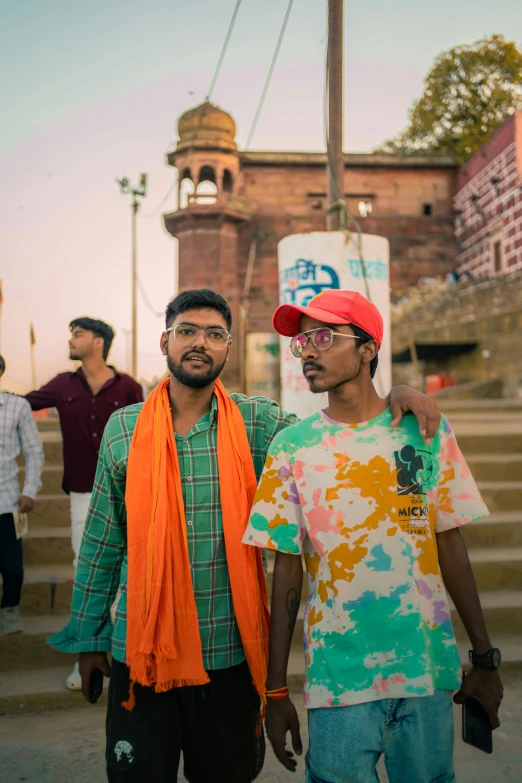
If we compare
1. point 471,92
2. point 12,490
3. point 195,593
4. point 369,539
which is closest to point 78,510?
point 12,490

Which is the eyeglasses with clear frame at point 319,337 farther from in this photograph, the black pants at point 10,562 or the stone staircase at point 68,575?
the black pants at point 10,562

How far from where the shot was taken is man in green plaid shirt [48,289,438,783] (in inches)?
85.7

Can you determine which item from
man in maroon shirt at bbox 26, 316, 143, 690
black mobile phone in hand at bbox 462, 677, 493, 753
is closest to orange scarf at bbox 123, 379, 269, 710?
black mobile phone in hand at bbox 462, 677, 493, 753

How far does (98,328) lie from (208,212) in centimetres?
2077

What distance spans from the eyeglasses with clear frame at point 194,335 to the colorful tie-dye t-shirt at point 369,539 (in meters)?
0.46

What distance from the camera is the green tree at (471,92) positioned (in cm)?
3056

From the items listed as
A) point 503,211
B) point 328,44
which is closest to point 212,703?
point 328,44

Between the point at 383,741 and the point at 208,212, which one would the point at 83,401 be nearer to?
the point at 383,741

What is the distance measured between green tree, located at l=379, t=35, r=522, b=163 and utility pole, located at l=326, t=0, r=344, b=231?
976 inches

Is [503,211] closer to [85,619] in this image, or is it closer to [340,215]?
[340,215]

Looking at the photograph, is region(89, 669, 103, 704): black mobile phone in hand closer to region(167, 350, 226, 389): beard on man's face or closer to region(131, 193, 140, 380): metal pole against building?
region(167, 350, 226, 389): beard on man's face

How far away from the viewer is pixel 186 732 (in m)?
2.24

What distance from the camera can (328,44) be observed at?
740 centimetres

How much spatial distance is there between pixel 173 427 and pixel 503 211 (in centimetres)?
2350
